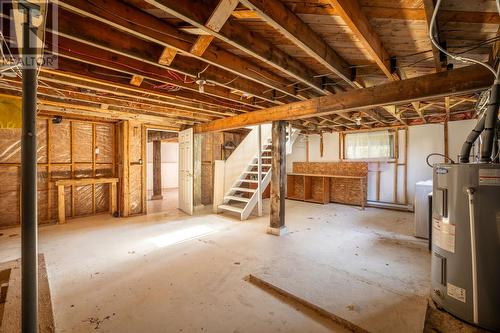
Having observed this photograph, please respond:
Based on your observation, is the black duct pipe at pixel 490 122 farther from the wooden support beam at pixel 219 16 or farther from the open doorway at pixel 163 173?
the open doorway at pixel 163 173

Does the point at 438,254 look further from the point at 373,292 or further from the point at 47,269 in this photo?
the point at 47,269

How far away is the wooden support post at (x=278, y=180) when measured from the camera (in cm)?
379

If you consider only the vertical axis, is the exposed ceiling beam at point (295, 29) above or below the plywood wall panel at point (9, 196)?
above

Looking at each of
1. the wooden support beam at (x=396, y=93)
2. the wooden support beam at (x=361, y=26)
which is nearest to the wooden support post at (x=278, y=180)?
the wooden support beam at (x=396, y=93)

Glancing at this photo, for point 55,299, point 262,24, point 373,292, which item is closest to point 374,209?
point 373,292

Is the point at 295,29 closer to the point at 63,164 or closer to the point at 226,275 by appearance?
the point at 226,275

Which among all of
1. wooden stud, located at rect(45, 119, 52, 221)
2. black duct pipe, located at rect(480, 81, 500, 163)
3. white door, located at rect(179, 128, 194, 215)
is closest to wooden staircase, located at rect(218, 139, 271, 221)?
white door, located at rect(179, 128, 194, 215)

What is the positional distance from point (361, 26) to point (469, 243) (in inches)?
66.4

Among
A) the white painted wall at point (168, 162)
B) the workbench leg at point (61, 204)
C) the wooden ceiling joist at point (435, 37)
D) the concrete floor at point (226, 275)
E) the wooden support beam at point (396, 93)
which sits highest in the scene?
the wooden ceiling joist at point (435, 37)

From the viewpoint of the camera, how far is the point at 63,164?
182 inches

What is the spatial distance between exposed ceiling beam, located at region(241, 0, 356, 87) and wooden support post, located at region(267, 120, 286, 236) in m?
1.57

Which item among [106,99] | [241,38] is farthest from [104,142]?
[241,38]

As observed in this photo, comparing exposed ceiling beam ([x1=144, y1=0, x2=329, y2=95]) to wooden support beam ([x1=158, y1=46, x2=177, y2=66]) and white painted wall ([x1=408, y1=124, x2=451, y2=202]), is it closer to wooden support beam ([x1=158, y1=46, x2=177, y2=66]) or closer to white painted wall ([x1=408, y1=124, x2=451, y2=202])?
wooden support beam ([x1=158, y1=46, x2=177, y2=66])

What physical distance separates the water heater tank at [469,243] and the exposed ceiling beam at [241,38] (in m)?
1.64
